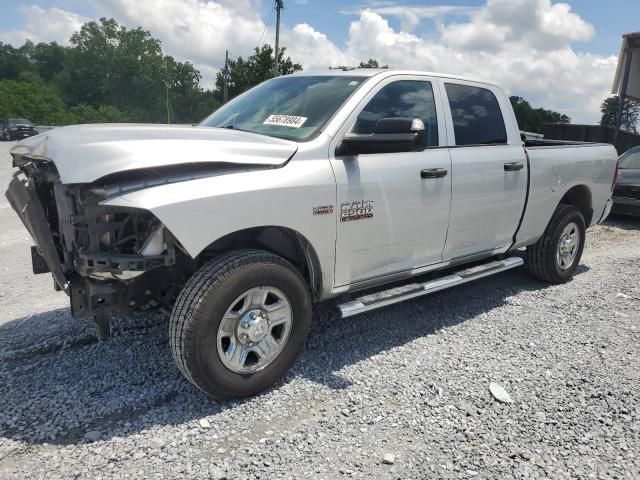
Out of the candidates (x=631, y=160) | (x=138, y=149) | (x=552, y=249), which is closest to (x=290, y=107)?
(x=138, y=149)

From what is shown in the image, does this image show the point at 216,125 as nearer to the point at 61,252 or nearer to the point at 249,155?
the point at 249,155

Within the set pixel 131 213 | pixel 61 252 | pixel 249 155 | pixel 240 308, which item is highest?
pixel 249 155

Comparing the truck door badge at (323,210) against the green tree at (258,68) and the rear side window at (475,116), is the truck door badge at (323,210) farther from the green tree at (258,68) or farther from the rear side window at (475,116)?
the green tree at (258,68)

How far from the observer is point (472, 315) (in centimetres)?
456

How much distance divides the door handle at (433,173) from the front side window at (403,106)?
0.25 meters

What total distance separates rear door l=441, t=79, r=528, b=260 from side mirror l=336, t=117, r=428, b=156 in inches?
33.1

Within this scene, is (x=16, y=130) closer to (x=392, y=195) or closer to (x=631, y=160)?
(x=631, y=160)

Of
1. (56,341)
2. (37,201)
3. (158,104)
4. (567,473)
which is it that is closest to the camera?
(567,473)

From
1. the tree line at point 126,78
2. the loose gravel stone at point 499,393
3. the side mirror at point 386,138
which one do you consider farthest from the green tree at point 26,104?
the loose gravel stone at point 499,393

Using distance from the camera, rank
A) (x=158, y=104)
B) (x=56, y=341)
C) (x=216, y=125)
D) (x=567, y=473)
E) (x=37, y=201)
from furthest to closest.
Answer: (x=158, y=104) < (x=216, y=125) < (x=56, y=341) < (x=37, y=201) < (x=567, y=473)

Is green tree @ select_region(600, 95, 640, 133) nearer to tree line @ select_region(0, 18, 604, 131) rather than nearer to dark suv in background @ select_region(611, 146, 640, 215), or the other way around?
dark suv in background @ select_region(611, 146, 640, 215)

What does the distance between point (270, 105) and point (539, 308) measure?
318 centimetres

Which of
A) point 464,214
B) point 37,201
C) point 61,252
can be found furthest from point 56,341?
point 464,214

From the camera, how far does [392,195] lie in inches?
137
